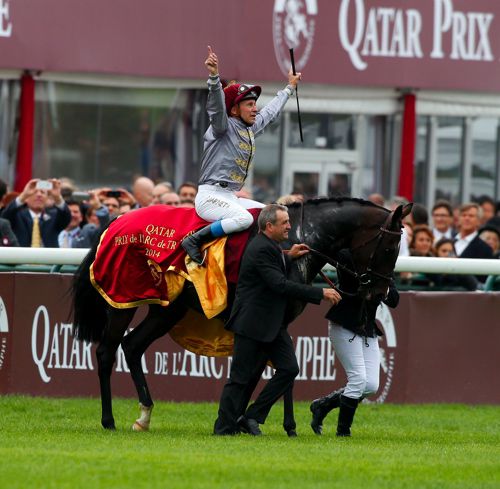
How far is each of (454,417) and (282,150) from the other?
10589 mm

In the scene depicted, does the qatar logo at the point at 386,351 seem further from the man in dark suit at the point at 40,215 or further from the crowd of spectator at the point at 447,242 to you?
the man in dark suit at the point at 40,215

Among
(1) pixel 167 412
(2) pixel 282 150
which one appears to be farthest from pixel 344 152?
(1) pixel 167 412

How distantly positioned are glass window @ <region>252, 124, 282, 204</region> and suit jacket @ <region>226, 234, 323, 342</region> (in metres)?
12.4

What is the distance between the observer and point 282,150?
2319 centimetres

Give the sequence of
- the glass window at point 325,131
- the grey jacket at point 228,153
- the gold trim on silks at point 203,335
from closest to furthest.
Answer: the grey jacket at point 228,153 < the gold trim on silks at point 203,335 < the glass window at point 325,131

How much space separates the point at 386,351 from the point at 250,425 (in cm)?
337

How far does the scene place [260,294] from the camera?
1058 centimetres

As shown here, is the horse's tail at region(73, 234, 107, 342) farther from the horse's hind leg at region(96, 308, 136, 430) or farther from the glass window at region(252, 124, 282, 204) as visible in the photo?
the glass window at region(252, 124, 282, 204)

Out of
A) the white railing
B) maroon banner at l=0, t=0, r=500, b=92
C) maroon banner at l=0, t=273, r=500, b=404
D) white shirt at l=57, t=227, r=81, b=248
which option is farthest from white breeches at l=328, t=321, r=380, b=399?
maroon banner at l=0, t=0, r=500, b=92

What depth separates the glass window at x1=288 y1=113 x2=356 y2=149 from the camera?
23375 millimetres

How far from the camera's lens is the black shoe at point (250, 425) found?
35.6ft

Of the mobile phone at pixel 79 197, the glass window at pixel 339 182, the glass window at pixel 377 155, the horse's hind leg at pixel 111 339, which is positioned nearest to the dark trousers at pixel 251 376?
the horse's hind leg at pixel 111 339

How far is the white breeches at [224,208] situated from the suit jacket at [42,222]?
3.87 metres

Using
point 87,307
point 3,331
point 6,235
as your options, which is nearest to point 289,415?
point 87,307
